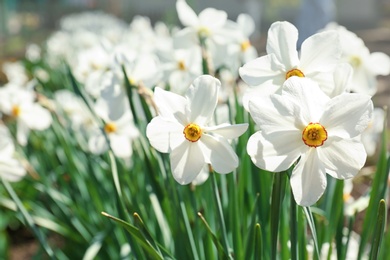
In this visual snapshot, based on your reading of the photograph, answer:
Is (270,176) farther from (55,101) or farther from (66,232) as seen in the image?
(55,101)

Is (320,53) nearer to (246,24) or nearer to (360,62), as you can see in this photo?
(360,62)

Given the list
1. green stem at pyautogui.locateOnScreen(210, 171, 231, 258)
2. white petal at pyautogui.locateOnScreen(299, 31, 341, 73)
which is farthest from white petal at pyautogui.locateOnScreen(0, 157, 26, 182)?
white petal at pyautogui.locateOnScreen(299, 31, 341, 73)

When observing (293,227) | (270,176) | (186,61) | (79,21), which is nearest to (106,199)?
(186,61)

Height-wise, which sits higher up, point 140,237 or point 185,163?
point 185,163

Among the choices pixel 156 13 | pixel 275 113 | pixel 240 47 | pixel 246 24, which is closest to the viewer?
pixel 275 113

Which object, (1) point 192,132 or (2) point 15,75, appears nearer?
(1) point 192,132

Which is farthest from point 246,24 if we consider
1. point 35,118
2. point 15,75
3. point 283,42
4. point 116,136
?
point 15,75

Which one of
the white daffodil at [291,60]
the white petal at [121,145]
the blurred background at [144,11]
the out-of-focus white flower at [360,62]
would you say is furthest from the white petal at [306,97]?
the blurred background at [144,11]
